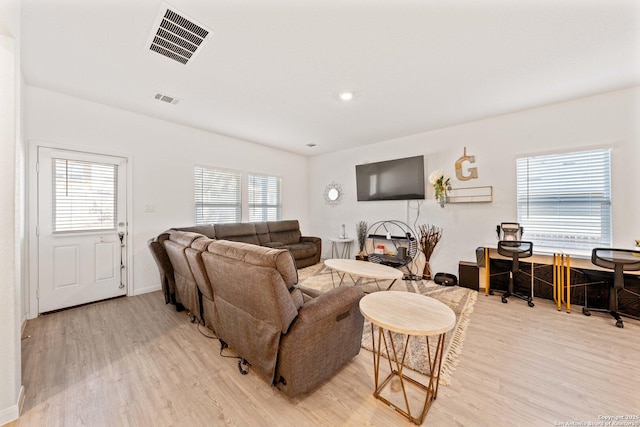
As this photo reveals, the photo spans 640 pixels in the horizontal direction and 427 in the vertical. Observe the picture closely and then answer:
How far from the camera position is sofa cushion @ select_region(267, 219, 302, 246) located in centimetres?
516

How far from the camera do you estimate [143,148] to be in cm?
356

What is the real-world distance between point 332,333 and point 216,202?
368 centimetres

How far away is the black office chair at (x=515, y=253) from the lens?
305 cm

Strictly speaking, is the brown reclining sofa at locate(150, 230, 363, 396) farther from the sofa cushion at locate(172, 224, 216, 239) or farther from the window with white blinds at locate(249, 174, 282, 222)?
the window with white blinds at locate(249, 174, 282, 222)

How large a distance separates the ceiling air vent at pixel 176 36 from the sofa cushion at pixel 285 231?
344 cm

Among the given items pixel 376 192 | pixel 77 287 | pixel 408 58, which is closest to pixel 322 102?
pixel 408 58

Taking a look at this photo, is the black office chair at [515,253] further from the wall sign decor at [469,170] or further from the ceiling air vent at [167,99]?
the ceiling air vent at [167,99]

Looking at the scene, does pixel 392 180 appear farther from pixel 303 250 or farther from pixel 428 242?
pixel 303 250

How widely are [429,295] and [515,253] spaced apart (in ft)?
3.97

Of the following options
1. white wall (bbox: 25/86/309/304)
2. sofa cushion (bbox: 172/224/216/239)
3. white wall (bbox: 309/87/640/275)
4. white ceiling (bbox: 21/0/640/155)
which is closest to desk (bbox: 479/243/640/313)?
white wall (bbox: 309/87/640/275)

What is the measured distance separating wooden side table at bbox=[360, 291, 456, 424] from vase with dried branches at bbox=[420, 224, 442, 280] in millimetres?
2655

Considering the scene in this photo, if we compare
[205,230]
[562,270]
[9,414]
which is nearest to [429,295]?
[562,270]

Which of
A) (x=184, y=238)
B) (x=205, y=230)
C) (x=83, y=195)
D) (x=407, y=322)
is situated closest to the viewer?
(x=407, y=322)

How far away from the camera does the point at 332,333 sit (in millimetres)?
1669
